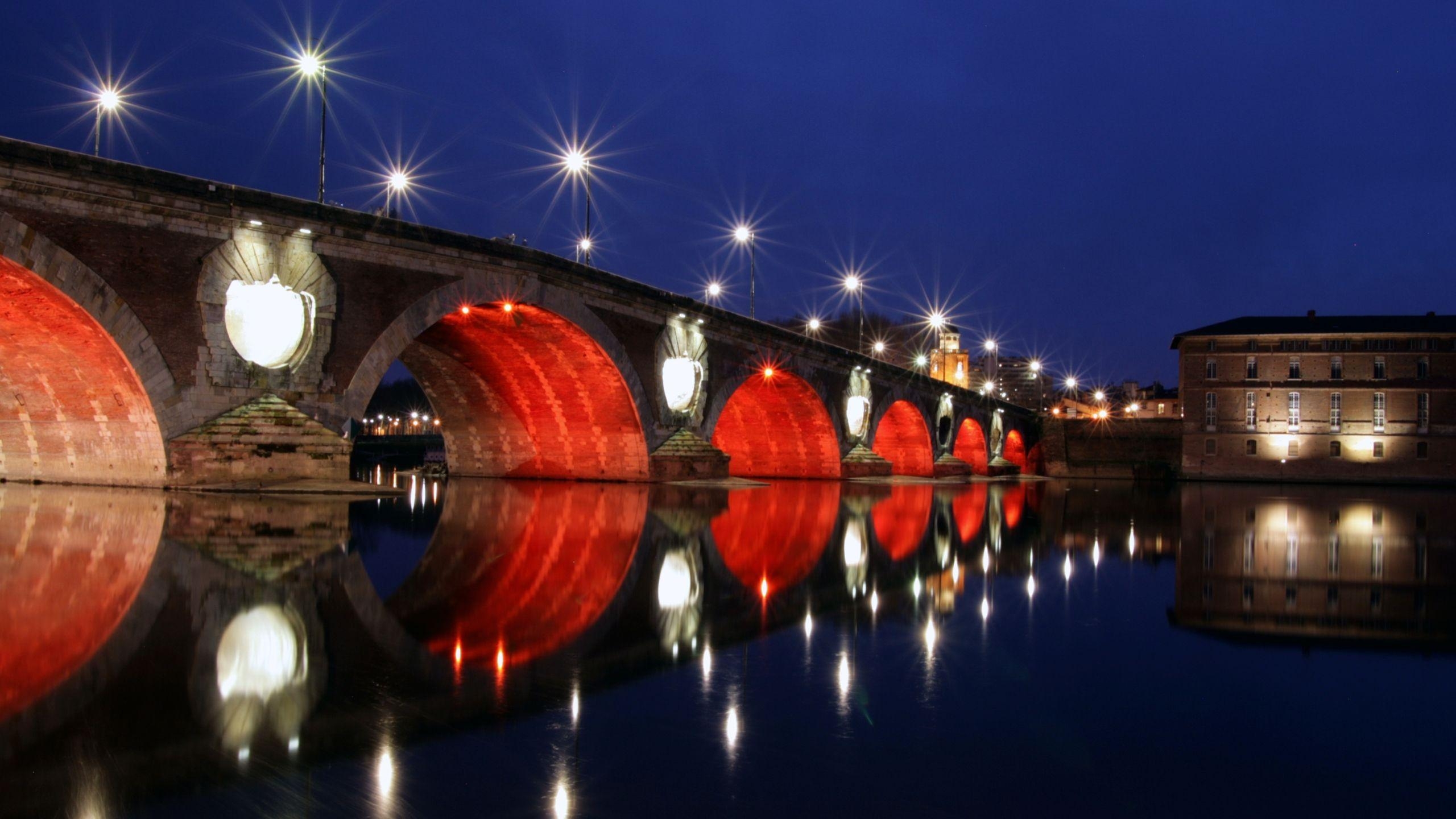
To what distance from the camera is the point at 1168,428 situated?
247 ft

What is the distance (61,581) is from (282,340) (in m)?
12.1

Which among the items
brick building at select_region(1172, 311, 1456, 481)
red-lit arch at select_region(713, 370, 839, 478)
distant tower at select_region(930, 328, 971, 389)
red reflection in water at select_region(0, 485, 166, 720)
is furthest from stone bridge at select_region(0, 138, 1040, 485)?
distant tower at select_region(930, 328, 971, 389)

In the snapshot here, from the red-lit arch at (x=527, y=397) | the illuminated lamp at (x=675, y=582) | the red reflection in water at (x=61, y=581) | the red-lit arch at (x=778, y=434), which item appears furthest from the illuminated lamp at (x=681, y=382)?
the illuminated lamp at (x=675, y=582)

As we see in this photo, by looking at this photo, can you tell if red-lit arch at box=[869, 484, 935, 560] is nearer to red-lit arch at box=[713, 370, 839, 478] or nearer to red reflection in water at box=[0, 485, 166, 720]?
red reflection in water at box=[0, 485, 166, 720]

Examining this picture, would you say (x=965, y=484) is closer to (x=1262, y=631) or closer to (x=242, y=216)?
(x=242, y=216)

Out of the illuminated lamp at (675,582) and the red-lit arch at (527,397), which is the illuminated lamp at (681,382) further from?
the illuminated lamp at (675,582)

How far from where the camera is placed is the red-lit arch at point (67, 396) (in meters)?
17.3

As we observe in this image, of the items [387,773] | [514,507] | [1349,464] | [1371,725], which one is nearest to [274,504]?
[514,507]

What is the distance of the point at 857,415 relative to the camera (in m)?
46.0

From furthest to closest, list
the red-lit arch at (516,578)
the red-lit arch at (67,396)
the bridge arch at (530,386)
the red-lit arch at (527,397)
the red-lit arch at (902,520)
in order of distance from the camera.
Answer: the red-lit arch at (527,397) → the bridge arch at (530,386) → the red-lit arch at (67,396) → the red-lit arch at (902,520) → the red-lit arch at (516,578)

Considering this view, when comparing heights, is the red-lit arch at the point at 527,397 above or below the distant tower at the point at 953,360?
below

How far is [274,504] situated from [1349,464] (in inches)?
2817

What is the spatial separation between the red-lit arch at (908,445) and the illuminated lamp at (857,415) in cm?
884

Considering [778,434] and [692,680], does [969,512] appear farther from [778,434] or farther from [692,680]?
[778,434]
